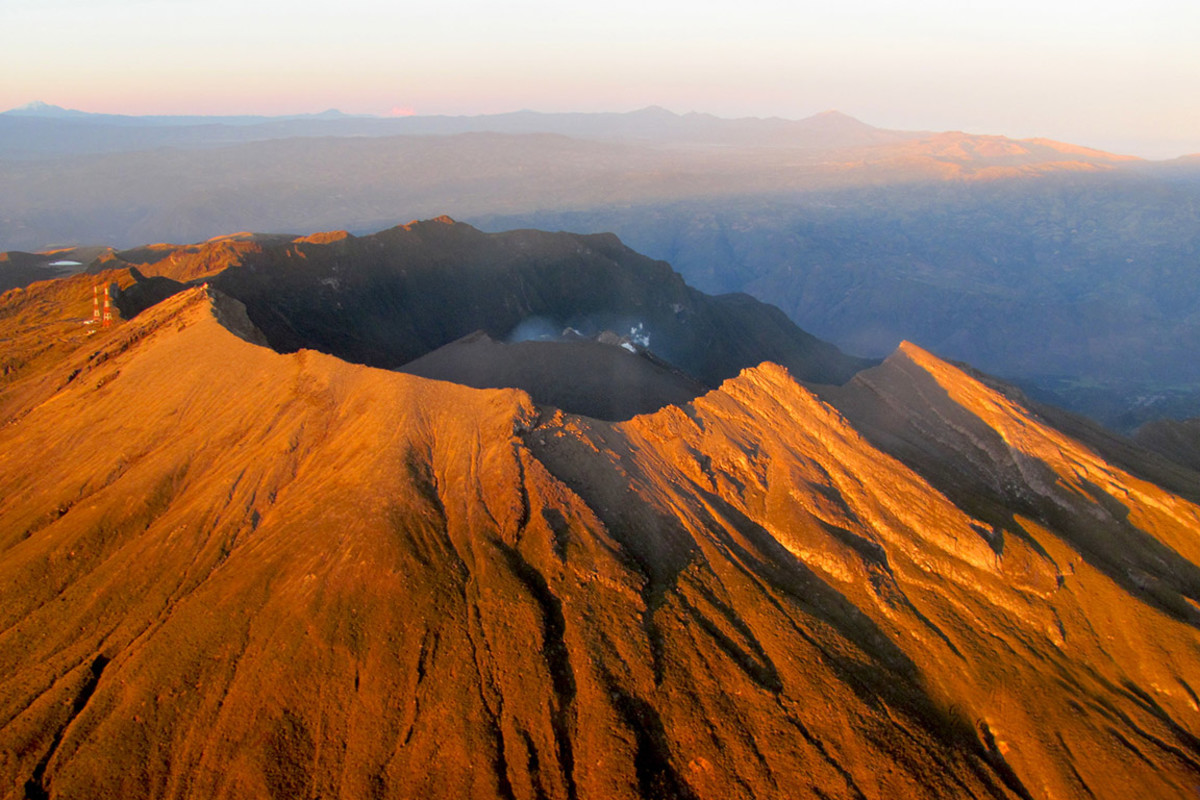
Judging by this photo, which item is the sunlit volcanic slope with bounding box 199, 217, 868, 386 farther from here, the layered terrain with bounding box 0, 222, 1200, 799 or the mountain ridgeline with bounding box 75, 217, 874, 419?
the layered terrain with bounding box 0, 222, 1200, 799

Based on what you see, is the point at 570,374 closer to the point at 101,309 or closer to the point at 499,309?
the point at 499,309

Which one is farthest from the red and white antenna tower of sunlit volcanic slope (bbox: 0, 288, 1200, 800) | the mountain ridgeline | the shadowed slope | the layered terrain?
the shadowed slope

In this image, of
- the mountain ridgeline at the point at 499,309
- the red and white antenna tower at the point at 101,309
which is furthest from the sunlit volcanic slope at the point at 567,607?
the red and white antenna tower at the point at 101,309

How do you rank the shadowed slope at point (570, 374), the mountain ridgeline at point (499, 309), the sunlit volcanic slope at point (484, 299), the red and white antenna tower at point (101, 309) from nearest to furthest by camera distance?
the shadowed slope at point (570, 374), the mountain ridgeline at point (499, 309), the red and white antenna tower at point (101, 309), the sunlit volcanic slope at point (484, 299)

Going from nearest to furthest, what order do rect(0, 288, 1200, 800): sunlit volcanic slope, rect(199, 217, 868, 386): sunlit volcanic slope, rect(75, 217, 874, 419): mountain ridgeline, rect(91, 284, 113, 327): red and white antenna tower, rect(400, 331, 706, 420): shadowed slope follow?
rect(0, 288, 1200, 800): sunlit volcanic slope
rect(400, 331, 706, 420): shadowed slope
rect(75, 217, 874, 419): mountain ridgeline
rect(91, 284, 113, 327): red and white antenna tower
rect(199, 217, 868, 386): sunlit volcanic slope

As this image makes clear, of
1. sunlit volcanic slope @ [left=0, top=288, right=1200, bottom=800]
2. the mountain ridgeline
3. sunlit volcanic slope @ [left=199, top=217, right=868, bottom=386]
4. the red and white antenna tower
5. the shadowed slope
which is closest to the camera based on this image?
sunlit volcanic slope @ [left=0, top=288, right=1200, bottom=800]

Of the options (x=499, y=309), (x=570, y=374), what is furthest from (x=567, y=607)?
(x=499, y=309)

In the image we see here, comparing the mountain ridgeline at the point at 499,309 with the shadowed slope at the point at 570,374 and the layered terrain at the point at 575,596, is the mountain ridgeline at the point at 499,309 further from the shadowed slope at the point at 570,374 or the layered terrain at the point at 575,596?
the layered terrain at the point at 575,596
